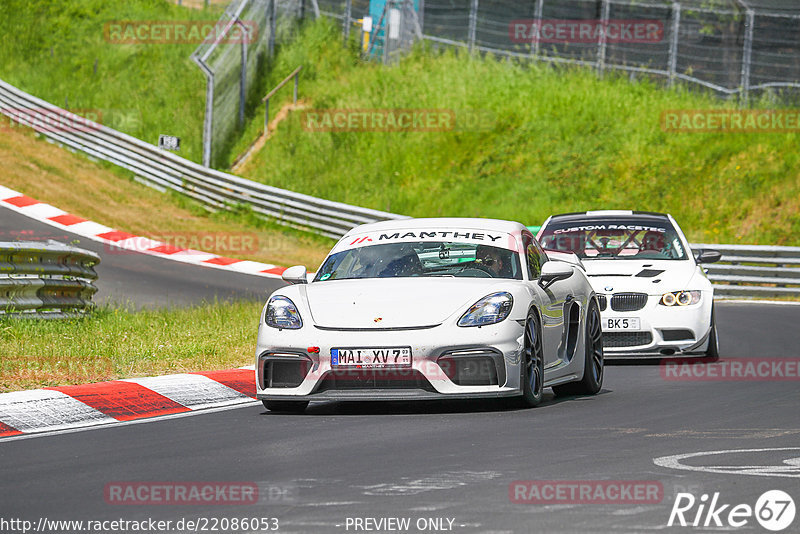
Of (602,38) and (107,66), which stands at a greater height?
(602,38)

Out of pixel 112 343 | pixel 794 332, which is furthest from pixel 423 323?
pixel 794 332

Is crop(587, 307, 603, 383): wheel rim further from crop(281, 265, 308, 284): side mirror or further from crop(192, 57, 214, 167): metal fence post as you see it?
crop(192, 57, 214, 167): metal fence post

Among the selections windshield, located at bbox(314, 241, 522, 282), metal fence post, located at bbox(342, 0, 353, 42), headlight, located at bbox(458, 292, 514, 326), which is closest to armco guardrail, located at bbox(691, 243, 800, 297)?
windshield, located at bbox(314, 241, 522, 282)

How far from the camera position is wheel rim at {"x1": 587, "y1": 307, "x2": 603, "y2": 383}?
10.6 meters

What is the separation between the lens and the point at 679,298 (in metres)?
13.2

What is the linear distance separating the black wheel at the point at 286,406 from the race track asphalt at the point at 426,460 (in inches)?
3.6

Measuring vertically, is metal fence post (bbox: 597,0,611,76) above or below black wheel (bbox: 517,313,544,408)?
above

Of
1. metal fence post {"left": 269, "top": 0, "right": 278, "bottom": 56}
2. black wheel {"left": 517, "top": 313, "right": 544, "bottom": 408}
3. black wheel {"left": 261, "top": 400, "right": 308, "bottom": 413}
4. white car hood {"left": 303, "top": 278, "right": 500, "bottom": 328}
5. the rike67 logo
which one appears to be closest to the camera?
the rike67 logo

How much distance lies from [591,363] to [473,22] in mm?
26440

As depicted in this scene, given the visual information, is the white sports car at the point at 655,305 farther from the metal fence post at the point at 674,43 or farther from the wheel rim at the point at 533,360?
the metal fence post at the point at 674,43

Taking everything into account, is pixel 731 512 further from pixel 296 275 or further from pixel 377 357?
pixel 296 275

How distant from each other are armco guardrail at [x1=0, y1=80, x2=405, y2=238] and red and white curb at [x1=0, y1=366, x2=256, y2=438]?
58.0 feet

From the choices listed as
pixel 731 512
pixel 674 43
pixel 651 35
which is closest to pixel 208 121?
pixel 651 35

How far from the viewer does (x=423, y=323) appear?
8.66 metres
